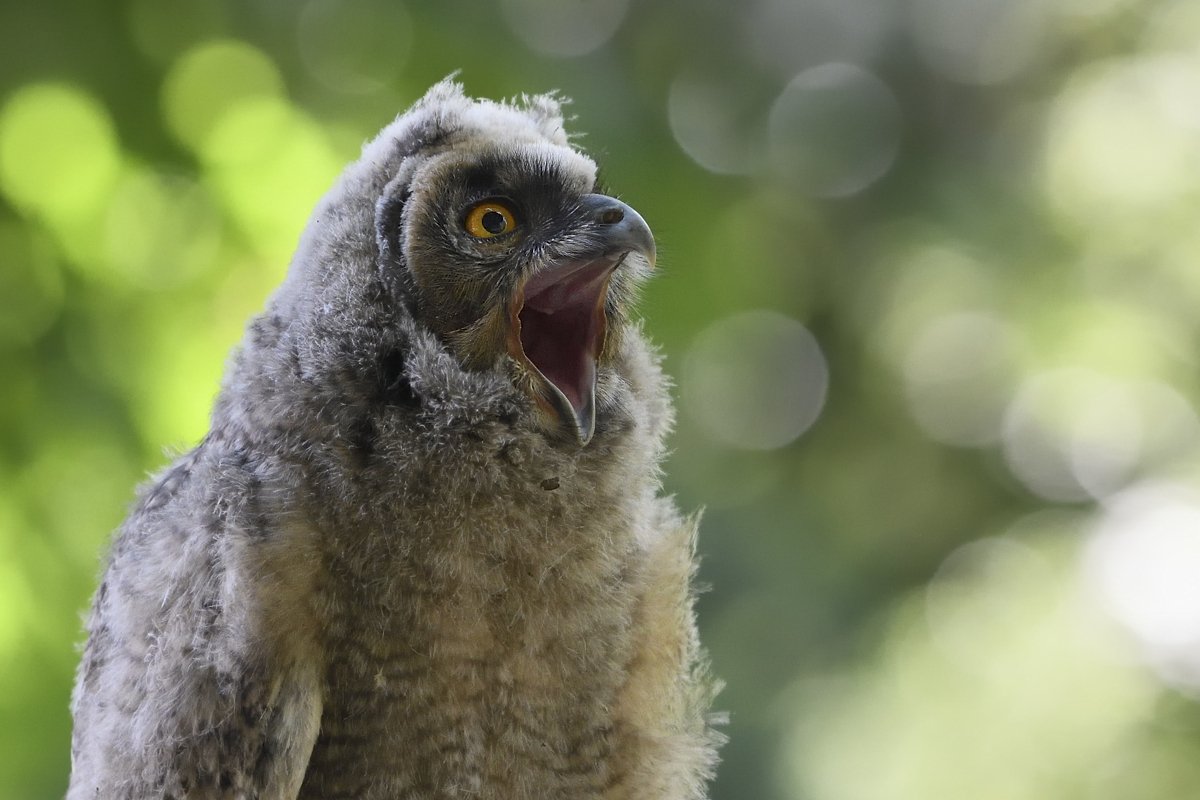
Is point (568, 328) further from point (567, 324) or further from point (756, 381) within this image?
point (756, 381)

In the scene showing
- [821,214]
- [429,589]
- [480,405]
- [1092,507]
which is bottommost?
[429,589]

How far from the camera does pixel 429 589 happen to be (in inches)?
59.2

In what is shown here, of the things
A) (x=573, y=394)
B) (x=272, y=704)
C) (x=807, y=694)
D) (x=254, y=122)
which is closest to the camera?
(x=272, y=704)

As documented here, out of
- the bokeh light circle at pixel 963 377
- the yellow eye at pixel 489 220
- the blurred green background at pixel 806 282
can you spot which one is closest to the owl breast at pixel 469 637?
the yellow eye at pixel 489 220

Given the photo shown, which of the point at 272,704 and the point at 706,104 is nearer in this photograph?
the point at 272,704

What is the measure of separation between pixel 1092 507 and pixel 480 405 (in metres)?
3.62

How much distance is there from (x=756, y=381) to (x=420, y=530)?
2986 millimetres

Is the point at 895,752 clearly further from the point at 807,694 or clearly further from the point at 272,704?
the point at 272,704

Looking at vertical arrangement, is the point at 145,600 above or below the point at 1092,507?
below

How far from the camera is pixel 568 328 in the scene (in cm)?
171

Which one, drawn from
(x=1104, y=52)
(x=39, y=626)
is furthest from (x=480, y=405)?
(x=1104, y=52)

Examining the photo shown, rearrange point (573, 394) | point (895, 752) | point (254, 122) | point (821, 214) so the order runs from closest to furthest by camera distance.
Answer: point (573, 394), point (254, 122), point (895, 752), point (821, 214)

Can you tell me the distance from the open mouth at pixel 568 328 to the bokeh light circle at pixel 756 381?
2.34 meters

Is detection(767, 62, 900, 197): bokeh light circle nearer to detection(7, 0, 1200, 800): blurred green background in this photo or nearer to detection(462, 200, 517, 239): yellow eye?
detection(7, 0, 1200, 800): blurred green background
